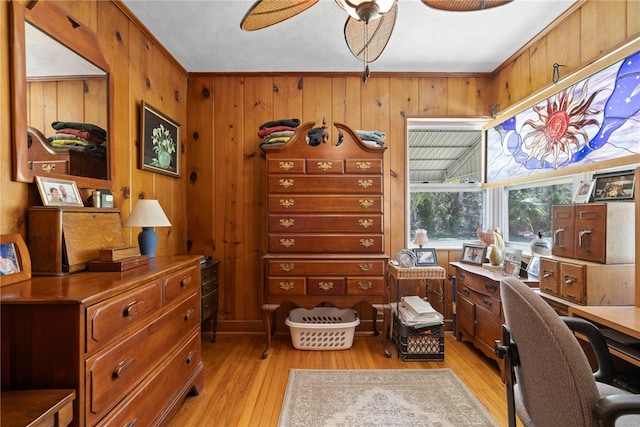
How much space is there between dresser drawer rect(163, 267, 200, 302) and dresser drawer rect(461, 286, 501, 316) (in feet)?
7.02

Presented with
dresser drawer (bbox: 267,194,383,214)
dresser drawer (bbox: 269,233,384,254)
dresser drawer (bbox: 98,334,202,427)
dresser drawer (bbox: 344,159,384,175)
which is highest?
dresser drawer (bbox: 344,159,384,175)

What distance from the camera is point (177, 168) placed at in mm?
2789

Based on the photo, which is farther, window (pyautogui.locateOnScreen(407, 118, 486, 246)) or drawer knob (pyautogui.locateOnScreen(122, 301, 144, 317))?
window (pyautogui.locateOnScreen(407, 118, 486, 246))

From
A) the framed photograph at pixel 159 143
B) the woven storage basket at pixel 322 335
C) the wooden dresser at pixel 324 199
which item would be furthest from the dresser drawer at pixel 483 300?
the framed photograph at pixel 159 143

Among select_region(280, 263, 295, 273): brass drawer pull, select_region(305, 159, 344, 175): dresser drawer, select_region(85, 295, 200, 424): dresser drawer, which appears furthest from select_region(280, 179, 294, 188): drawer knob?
select_region(85, 295, 200, 424): dresser drawer

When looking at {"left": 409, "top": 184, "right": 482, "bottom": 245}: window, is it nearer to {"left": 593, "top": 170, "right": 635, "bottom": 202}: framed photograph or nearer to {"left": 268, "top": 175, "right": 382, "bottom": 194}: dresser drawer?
{"left": 268, "top": 175, "right": 382, "bottom": 194}: dresser drawer

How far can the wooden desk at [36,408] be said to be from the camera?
2.63 feet

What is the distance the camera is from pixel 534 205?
8.53 feet

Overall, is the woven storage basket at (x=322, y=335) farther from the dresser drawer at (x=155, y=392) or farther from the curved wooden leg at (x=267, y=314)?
the dresser drawer at (x=155, y=392)

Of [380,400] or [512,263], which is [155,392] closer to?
[380,400]

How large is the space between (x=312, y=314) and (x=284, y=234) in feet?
2.96

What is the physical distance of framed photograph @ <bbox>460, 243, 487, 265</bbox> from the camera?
2.68 meters

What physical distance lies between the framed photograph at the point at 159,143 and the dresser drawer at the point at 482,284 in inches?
110

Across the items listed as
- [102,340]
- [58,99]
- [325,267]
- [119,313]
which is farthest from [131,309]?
[325,267]
